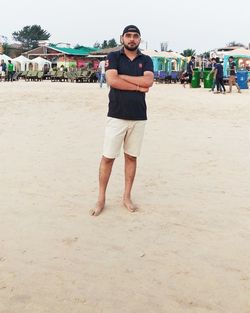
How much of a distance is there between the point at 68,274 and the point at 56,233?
2.25 feet

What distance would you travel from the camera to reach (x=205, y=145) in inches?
269

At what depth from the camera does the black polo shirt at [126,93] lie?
3715mm

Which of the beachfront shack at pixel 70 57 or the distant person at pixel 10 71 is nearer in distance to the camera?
the distant person at pixel 10 71

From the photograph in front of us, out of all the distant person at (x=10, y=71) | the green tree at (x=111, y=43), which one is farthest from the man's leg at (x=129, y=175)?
the green tree at (x=111, y=43)

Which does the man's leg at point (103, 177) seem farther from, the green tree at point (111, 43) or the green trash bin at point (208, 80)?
the green tree at point (111, 43)

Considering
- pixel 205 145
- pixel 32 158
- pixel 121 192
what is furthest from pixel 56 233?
pixel 205 145

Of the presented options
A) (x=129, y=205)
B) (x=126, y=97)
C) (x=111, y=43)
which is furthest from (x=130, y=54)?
(x=111, y=43)

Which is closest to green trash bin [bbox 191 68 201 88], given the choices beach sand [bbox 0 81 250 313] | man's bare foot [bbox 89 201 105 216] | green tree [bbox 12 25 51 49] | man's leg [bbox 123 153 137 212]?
beach sand [bbox 0 81 250 313]

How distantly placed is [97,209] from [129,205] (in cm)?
30

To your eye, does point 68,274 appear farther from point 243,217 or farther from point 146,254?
point 243,217

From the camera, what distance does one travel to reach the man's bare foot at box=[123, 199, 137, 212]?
12.9 feet

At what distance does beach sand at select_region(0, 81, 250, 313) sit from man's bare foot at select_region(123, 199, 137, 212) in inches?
2.1

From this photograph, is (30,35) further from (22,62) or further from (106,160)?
(106,160)

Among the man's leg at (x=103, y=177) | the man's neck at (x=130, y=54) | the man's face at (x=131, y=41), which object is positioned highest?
the man's face at (x=131, y=41)
